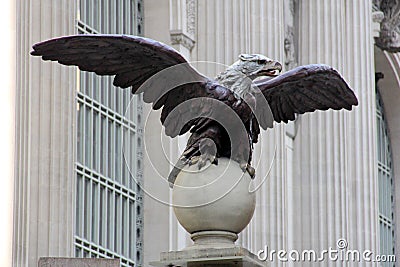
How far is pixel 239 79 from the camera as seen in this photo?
14.2 metres

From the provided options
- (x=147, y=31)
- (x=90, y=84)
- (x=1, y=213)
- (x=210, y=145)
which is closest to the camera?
(x=210, y=145)

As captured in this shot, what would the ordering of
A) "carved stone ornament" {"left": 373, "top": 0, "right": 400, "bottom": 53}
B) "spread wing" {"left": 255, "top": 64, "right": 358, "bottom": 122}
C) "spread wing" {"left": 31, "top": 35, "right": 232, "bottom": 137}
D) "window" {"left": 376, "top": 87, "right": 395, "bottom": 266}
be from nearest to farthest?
1. "spread wing" {"left": 31, "top": 35, "right": 232, "bottom": 137}
2. "spread wing" {"left": 255, "top": 64, "right": 358, "bottom": 122}
3. "carved stone ornament" {"left": 373, "top": 0, "right": 400, "bottom": 53}
4. "window" {"left": 376, "top": 87, "right": 395, "bottom": 266}

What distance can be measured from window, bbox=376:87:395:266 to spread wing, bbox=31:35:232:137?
22.8 metres

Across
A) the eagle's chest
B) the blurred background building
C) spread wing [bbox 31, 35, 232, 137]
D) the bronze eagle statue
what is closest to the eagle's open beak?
the bronze eagle statue

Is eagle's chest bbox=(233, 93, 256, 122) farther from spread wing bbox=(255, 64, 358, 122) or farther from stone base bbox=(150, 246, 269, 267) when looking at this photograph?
stone base bbox=(150, 246, 269, 267)

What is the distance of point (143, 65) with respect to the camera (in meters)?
15.1

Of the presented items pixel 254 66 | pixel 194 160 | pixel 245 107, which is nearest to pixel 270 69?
pixel 254 66

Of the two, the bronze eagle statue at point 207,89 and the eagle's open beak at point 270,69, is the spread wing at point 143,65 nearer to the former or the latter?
the bronze eagle statue at point 207,89

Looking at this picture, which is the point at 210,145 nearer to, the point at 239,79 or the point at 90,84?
the point at 239,79

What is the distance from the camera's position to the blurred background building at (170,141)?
66.0ft

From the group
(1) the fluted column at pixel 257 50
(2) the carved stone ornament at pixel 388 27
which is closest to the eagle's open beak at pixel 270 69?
(1) the fluted column at pixel 257 50

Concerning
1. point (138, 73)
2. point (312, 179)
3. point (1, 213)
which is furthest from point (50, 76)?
point (312, 179)

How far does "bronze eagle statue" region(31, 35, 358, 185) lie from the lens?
45.0ft

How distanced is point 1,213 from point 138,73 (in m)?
5.16
